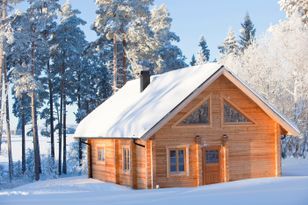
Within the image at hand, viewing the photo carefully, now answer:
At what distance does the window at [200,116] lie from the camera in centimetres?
2391

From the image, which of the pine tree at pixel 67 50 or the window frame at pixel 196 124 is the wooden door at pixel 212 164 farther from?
the pine tree at pixel 67 50

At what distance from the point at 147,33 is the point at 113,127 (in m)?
15.9

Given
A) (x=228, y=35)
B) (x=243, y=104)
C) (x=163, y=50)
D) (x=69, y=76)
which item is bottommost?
(x=243, y=104)

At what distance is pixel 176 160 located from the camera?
23.7 m

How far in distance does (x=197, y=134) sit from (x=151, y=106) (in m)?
2.73

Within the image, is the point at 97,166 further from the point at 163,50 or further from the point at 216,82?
the point at 163,50

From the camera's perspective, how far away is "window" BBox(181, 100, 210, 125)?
23.9 metres

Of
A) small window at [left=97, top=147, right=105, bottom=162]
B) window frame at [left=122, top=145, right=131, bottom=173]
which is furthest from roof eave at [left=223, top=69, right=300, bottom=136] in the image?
small window at [left=97, top=147, right=105, bottom=162]

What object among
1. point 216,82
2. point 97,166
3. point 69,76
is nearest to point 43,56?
point 69,76

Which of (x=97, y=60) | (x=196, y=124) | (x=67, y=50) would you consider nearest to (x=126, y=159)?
(x=196, y=124)

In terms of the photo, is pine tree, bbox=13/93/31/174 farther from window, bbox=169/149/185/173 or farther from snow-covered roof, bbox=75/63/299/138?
window, bbox=169/149/185/173

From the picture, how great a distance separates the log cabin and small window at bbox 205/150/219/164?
49 millimetres

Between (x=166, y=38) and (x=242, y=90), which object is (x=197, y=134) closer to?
(x=242, y=90)

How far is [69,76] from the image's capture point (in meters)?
46.8
